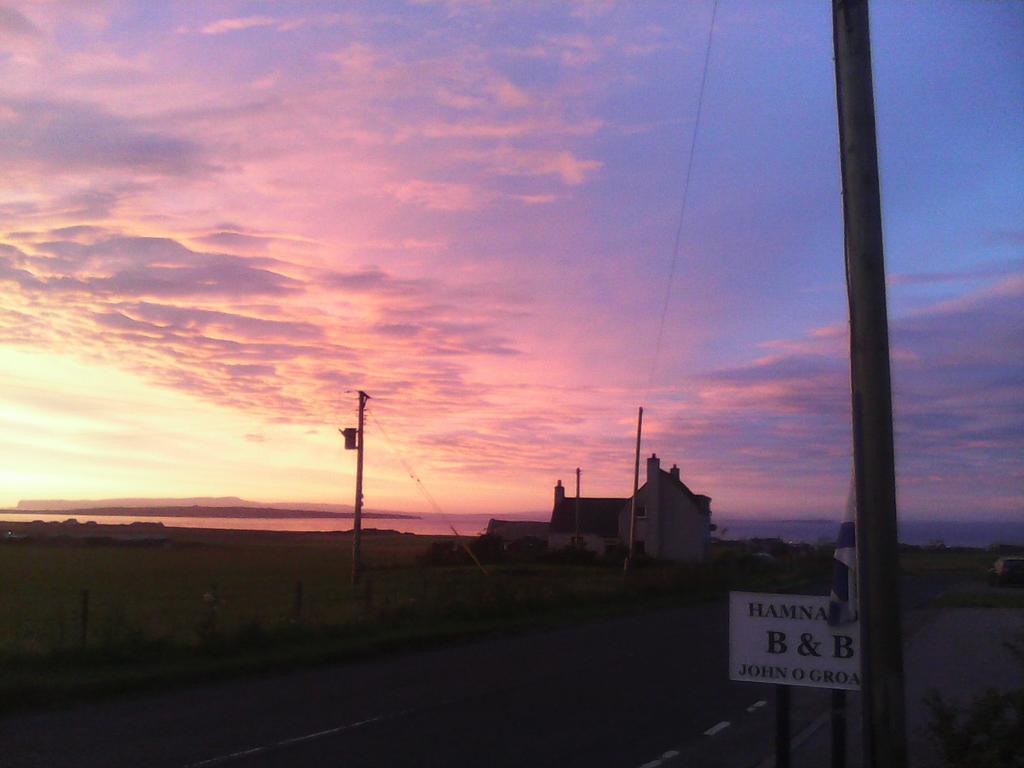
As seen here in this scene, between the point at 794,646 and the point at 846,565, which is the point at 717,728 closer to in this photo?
the point at 794,646

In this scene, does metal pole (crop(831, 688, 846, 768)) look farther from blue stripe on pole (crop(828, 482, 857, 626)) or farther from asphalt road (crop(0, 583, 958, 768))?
asphalt road (crop(0, 583, 958, 768))

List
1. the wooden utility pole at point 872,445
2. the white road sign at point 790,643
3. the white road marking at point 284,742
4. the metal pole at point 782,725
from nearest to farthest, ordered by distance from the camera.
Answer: the wooden utility pole at point 872,445
the white road sign at point 790,643
the metal pole at point 782,725
the white road marking at point 284,742

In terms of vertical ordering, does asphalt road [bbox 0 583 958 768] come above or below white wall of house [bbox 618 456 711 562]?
below

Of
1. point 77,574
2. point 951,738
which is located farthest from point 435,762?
point 77,574

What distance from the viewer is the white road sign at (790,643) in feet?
24.2

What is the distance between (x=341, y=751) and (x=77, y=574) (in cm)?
4316

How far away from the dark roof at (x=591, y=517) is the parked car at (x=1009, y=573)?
34686 mm

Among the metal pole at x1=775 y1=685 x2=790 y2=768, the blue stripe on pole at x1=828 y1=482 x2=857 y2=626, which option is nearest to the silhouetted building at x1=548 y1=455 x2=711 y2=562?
the metal pole at x1=775 y1=685 x2=790 y2=768

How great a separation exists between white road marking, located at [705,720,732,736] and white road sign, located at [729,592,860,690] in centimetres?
392

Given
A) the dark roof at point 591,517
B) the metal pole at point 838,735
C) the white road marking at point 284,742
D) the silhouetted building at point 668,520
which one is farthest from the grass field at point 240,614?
the dark roof at point 591,517

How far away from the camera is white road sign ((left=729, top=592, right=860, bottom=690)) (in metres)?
7.36

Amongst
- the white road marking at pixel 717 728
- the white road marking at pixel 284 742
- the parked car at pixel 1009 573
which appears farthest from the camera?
the parked car at pixel 1009 573

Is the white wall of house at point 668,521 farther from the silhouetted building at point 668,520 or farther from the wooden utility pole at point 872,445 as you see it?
the wooden utility pole at point 872,445

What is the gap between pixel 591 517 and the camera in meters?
83.0
